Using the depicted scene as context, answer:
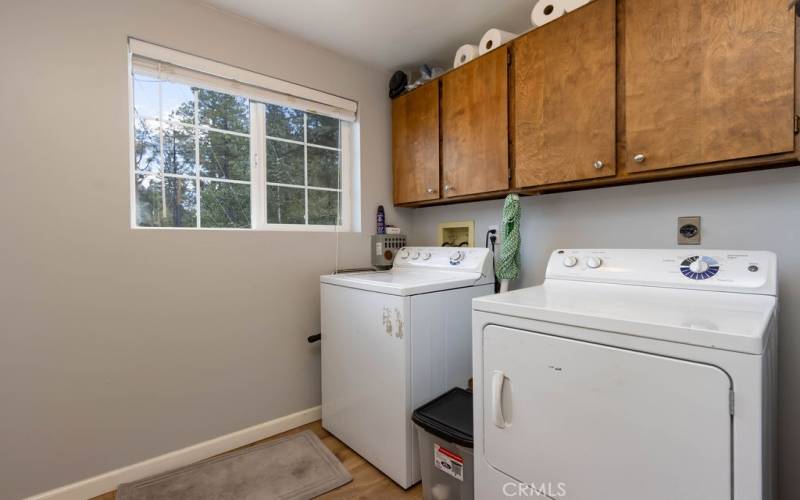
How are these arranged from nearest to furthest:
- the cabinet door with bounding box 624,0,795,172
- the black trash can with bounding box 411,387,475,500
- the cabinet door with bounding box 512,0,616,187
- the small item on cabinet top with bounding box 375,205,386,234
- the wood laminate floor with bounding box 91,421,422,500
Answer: the cabinet door with bounding box 624,0,795,172 → the black trash can with bounding box 411,387,475,500 → the cabinet door with bounding box 512,0,616,187 → the wood laminate floor with bounding box 91,421,422,500 → the small item on cabinet top with bounding box 375,205,386,234

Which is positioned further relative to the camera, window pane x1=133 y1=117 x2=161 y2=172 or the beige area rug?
window pane x1=133 y1=117 x2=161 y2=172

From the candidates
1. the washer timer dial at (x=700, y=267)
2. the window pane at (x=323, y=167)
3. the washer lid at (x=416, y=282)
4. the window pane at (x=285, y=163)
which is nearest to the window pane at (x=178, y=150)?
the window pane at (x=285, y=163)

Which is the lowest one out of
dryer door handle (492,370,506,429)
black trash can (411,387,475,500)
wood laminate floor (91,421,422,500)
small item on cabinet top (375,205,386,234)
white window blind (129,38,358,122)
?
wood laminate floor (91,421,422,500)

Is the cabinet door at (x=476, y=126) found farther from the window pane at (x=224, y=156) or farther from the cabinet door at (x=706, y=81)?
the window pane at (x=224, y=156)

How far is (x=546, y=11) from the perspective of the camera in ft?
5.30

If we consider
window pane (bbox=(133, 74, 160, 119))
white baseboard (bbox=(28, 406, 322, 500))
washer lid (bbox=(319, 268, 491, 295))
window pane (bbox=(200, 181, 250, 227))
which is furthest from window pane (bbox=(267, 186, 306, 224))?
white baseboard (bbox=(28, 406, 322, 500))

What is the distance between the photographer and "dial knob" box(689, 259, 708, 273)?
1215mm

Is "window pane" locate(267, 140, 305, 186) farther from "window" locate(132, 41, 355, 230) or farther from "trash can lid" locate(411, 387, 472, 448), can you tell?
"trash can lid" locate(411, 387, 472, 448)

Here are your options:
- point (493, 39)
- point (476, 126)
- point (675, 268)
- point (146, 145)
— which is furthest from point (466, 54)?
point (146, 145)

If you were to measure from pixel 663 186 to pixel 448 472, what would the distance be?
1.52m

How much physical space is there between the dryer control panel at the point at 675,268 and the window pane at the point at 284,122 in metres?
1.71

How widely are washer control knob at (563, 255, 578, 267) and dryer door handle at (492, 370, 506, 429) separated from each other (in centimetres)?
70

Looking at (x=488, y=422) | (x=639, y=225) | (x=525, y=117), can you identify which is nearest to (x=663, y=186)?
(x=639, y=225)

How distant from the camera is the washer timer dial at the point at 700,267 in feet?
3.95
